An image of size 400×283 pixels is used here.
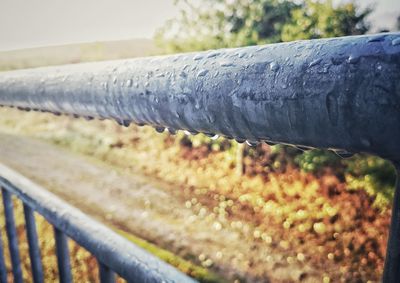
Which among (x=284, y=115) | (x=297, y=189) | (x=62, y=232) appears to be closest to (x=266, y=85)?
(x=284, y=115)

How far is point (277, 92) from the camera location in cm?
33

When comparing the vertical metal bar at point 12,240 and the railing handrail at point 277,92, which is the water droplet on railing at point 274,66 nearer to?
the railing handrail at point 277,92

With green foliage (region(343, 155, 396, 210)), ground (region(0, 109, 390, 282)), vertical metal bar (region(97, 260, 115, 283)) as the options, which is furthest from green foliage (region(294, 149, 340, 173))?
vertical metal bar (region(97, 260, 115, 283))

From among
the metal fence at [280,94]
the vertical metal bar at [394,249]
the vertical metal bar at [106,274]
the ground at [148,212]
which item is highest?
the metal fence at [280,94]

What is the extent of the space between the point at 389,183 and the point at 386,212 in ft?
1.63

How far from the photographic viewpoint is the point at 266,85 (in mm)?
339

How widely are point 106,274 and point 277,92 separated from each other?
2.38 feet

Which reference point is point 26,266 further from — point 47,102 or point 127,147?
point 127,147

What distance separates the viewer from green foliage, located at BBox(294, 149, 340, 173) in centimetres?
677

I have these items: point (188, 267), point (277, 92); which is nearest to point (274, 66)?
point (277, 92)

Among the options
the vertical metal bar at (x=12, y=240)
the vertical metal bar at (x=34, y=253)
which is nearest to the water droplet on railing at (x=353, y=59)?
the vertical metal bar at (x=34, y=253)

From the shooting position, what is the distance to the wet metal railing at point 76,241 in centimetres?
75

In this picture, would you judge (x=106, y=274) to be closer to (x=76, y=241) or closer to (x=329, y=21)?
(x=76, y=241)

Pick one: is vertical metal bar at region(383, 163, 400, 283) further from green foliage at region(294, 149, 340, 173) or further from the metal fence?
green foliage at region(294, 149, 340, 173)
